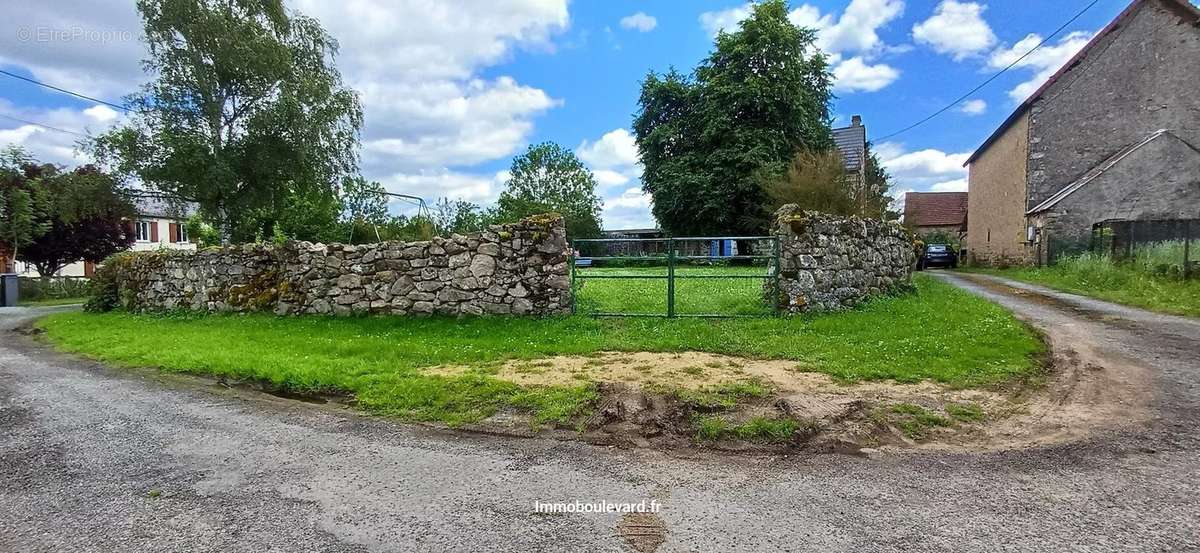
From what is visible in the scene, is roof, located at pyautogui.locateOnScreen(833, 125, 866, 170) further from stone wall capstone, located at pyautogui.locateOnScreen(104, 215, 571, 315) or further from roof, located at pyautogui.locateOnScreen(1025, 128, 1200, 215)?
stone wall capstone, located at pyautogui.locateOnScreen(104, 215, 571, 315)

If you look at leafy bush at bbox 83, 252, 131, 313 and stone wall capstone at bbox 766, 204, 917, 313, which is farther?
leafy bush at bbox 83, 252, 131, 313

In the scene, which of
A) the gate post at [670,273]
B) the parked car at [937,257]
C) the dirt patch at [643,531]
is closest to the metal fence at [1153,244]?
the parked car at [937,257]

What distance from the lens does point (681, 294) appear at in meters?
11.2

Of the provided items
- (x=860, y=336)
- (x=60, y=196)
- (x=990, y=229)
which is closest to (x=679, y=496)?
(x=860, y=336)

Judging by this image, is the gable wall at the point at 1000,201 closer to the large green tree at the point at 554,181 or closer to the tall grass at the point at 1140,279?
the tall grass at the point at 1140,279

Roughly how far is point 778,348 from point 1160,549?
438cm

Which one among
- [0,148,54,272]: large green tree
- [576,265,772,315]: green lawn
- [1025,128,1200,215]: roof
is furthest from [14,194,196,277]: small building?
[1025,128,1200,215]: roof

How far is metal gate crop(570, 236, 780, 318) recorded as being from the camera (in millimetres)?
9022

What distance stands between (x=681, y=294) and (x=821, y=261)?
2931mm

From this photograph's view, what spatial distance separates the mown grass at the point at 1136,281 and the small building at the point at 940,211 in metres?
32.4

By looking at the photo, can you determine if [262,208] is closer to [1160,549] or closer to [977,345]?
[977,345]

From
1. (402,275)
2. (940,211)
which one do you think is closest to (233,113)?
(402,275)

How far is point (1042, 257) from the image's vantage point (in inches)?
829

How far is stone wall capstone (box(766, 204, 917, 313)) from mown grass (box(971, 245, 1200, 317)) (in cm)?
538
